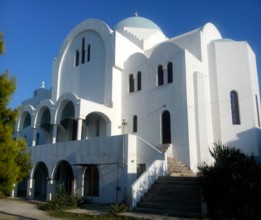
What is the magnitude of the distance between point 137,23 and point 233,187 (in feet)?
65.5

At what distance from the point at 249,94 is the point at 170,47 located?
6059mm

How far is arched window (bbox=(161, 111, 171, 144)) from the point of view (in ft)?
61.4

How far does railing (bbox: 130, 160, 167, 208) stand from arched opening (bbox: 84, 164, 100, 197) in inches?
174

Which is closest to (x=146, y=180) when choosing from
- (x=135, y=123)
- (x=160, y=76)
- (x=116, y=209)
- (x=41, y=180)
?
(x=116, y=209)

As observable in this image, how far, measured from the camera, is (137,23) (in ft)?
89.0

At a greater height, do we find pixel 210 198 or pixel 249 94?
pixel 249 94

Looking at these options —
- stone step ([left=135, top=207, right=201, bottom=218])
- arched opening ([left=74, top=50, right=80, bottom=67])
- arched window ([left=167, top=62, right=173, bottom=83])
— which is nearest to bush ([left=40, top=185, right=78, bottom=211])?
stone step ([left=135, top=207, right=201, bottom=218])

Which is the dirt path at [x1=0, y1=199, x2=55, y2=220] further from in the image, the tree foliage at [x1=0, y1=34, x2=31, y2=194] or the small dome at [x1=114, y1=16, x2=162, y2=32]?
the small dome at [x1=114, y1=16, x2=162, y2=32]

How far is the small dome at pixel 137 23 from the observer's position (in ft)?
88.9

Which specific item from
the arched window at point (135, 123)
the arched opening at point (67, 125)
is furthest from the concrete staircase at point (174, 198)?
the arched opening at point (67, 125)

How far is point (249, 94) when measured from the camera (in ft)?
63.5

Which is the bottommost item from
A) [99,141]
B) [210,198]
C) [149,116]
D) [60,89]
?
[210,198]

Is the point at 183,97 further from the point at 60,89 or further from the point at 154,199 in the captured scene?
the point at 60,89

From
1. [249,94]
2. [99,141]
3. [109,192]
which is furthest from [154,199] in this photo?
[249,94]
